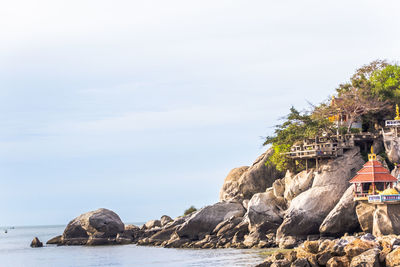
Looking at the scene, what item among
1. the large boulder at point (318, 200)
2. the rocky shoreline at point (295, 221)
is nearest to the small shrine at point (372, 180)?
the rocky shoreline at point (295, 221)

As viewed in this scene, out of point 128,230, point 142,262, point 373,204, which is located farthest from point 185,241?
point 373,204

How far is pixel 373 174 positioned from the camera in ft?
127

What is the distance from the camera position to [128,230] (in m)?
57.7

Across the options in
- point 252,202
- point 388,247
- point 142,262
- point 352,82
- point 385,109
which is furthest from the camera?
point 352,82

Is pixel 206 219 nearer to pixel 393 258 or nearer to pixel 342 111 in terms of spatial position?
pixel 342 111

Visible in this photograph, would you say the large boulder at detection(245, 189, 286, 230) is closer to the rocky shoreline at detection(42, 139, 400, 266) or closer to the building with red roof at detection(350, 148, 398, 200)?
the rocky shoreline at detection(42, 139, 400, 266)

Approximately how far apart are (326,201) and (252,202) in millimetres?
5806

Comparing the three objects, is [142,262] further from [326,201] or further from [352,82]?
[352,82]

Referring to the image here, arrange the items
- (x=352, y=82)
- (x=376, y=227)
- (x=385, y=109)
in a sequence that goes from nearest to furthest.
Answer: (x=376, y=227), (x=385, y=109), (x=352, y=82)

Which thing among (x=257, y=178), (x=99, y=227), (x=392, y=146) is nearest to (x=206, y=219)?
(x=257, y=178)

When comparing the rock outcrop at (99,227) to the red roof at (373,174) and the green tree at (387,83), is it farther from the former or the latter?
the green tree at (387,83)

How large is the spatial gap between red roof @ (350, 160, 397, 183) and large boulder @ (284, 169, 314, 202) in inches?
195

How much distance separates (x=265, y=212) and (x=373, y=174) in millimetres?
8665

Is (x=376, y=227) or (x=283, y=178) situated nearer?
(x=376, y=227)
